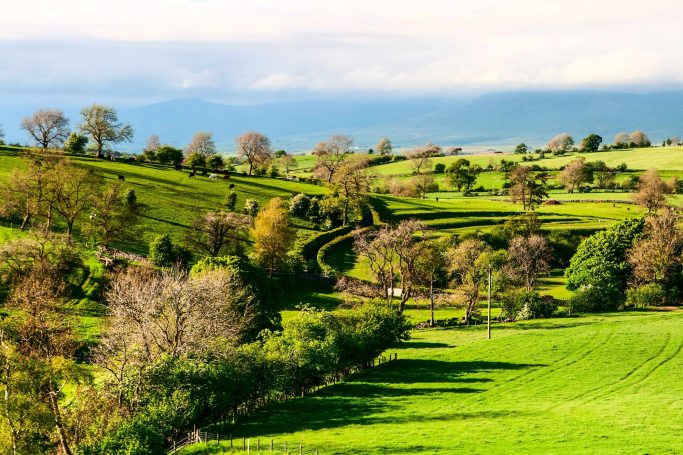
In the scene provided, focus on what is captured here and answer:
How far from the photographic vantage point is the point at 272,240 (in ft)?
332

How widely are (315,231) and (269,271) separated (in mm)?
25598

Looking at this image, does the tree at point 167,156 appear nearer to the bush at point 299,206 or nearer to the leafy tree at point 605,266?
the bush at point 299,206

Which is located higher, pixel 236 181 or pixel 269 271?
pixel 236 181

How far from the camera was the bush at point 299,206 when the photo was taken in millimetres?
133250

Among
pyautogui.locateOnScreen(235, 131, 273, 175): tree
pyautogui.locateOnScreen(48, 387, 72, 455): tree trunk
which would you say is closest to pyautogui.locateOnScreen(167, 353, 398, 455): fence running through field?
pyautogui.locateOnScreen(48, 387, 72, 455): tree trunk

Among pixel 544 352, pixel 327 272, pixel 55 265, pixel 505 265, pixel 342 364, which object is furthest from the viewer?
pixel 327 272

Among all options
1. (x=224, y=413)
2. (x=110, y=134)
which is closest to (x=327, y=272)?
(x=224, y=413)

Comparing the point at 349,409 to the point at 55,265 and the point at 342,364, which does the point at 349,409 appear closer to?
the point at 342,364

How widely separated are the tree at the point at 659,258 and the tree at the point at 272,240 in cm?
4990

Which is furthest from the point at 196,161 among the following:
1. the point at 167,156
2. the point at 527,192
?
the point at 527,192

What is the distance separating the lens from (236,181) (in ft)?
506

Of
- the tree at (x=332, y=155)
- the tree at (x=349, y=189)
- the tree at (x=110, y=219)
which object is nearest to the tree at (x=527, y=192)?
the tree at (x=349, y=189)

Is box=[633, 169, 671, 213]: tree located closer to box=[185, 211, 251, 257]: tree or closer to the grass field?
the grass field

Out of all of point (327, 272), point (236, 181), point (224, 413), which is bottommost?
point (224, 413)
